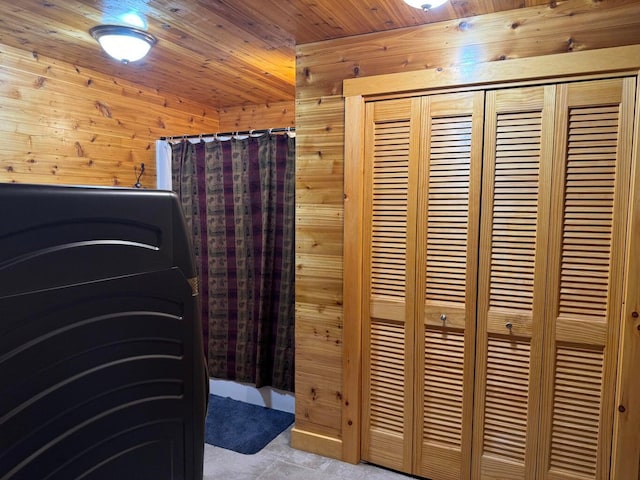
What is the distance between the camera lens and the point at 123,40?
2234mm

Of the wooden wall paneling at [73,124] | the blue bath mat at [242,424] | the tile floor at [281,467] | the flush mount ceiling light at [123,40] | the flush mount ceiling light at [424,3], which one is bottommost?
the blue bath mat at [242,424]

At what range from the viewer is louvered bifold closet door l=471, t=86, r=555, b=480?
74.5 inches

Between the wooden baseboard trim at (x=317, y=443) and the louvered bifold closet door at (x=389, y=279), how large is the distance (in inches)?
7.0

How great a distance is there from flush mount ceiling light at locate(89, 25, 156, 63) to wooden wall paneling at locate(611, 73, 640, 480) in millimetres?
2227

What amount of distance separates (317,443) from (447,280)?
3.75 ft

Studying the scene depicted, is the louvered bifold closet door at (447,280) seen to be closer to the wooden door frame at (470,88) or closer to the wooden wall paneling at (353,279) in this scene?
the wooden door frame at (470,88)

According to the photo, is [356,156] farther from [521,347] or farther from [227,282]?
[227,282]

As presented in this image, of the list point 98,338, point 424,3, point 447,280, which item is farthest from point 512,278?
point 98,338

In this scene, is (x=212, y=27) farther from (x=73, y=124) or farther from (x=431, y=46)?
(x=73, y=124)

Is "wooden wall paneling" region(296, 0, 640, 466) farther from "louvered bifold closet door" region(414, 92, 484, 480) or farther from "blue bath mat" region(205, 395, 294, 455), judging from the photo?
"blue bath mat" region(205, 395, 294, 455)

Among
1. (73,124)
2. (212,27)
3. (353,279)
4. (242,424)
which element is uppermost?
(212,27)

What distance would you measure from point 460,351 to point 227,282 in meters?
1.68

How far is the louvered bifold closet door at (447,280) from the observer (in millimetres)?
2010

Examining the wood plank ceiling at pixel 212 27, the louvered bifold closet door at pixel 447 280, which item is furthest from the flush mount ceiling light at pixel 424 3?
the louvered bifold closet door at pixel 447 280
